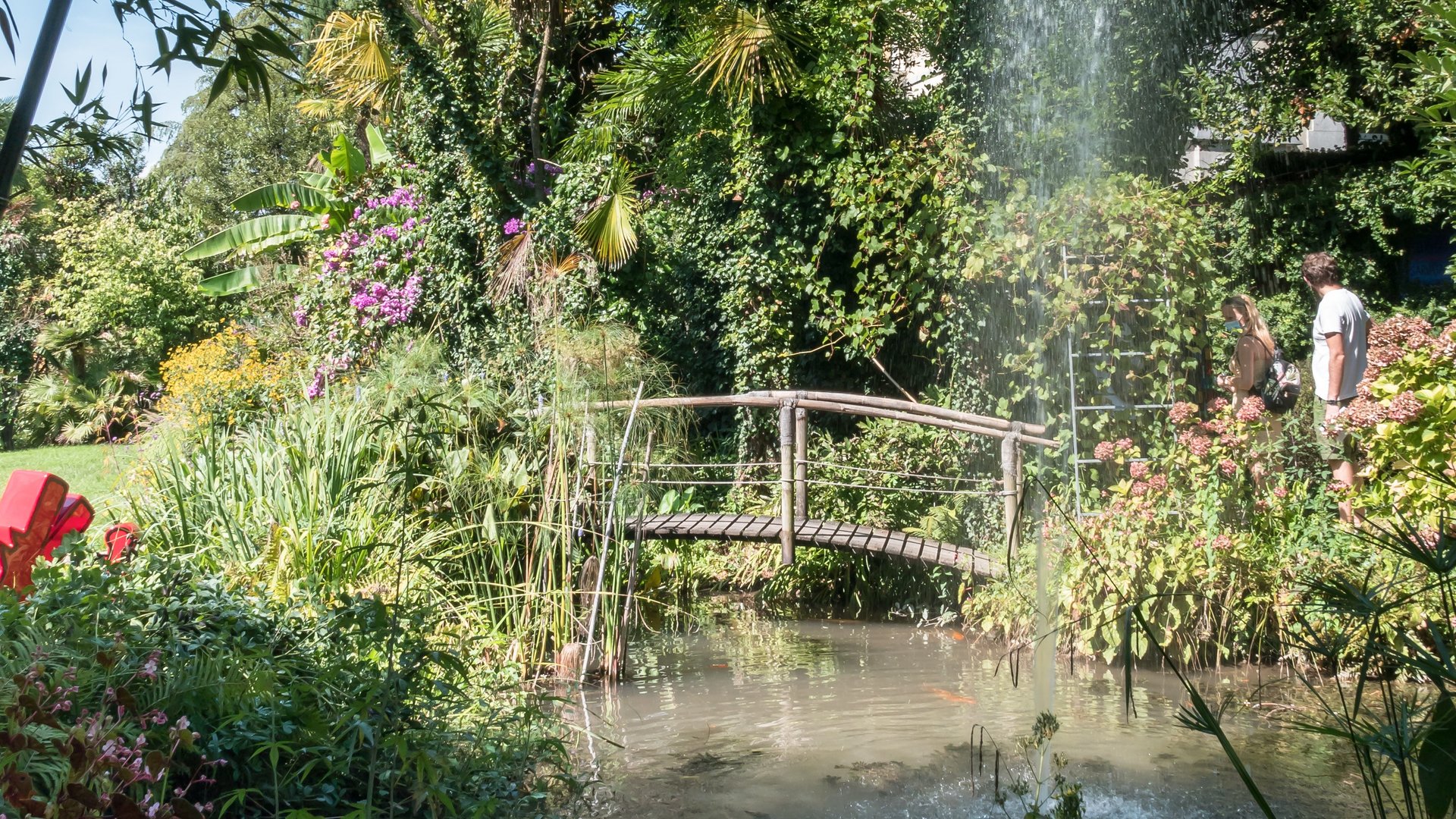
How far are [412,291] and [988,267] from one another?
284 inches

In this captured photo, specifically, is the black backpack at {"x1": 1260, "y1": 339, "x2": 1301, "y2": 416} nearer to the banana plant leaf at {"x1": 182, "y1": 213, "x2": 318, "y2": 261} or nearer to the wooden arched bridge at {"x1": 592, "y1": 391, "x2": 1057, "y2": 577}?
the wooden arched bridge at {"x1": 592, "y1": 391, "x2": 1057, "y2": 577}

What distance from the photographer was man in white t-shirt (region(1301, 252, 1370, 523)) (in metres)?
6.33

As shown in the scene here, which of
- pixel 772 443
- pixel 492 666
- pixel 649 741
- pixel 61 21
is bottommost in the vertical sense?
pixel 649 741

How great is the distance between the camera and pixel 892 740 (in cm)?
482

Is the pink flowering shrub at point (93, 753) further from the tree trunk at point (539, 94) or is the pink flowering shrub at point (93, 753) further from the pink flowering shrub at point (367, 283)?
the pink flowering shrub at point (367, 283)

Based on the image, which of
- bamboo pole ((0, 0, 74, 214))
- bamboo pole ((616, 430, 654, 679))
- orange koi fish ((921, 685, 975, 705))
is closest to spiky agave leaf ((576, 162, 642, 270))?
bamboo pole ((616, 430, 654, 679))

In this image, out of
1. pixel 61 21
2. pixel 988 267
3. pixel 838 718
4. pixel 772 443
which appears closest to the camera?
pixel 61 21

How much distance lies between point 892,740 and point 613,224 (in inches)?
271

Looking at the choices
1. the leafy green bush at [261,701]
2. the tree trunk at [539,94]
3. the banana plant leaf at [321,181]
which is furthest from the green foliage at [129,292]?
the leafy green bush at [261,701]

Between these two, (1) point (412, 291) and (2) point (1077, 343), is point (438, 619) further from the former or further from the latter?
(1) point (412, 291)

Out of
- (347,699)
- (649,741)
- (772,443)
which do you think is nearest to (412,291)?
(772,443)

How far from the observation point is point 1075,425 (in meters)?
7.20

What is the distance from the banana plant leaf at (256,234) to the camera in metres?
15.2

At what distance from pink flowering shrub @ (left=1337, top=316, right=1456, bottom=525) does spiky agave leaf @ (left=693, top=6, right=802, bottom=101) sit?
5105 mm
